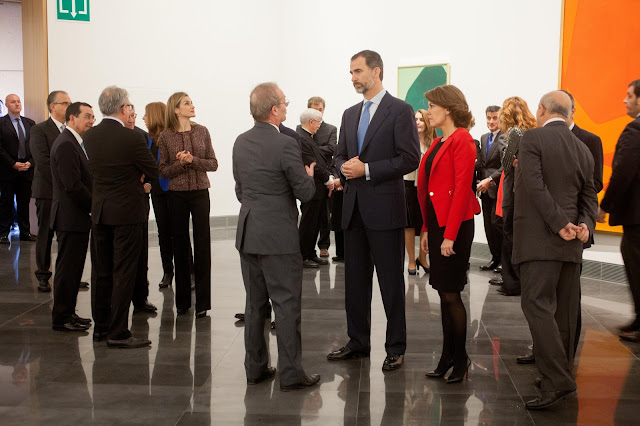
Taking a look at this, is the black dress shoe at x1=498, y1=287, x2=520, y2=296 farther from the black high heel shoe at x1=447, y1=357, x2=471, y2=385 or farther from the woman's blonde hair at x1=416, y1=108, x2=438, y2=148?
the black high heel shoe at x1=447, y1=357, x2=471, y2=385

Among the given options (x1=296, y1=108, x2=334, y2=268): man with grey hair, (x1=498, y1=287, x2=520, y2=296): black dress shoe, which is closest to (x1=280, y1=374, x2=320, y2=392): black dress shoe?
(x1=498, y1=287, x2=520, y2=296): black dress shoe

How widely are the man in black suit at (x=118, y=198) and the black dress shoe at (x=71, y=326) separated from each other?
15.8 inches

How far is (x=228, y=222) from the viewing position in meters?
12.0

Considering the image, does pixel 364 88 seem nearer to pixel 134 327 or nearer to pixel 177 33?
pixel 134 327

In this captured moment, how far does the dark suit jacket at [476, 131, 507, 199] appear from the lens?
7.18 metres

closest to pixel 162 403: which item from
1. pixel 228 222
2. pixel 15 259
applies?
pixel 15 259

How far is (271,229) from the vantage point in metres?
4.09

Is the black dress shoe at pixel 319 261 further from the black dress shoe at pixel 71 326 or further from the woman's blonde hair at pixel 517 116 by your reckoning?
the black dress shoe at pixel 71 326

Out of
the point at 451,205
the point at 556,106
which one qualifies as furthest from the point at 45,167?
the point at 556,106

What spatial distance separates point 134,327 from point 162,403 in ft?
5.79

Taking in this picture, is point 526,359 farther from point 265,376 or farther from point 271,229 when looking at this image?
point 271,229

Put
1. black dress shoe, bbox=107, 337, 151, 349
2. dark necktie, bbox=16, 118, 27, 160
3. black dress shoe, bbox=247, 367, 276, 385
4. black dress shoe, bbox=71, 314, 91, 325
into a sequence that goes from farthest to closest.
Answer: dark necktie, bbox=16, 118, 27, 160 → black dress shoe, bbox=71, 314, 91, 325 → black dress shoe, bbox=107, 337, 151, 349 → black dress shoe, bbox=247, 367, 276, 385

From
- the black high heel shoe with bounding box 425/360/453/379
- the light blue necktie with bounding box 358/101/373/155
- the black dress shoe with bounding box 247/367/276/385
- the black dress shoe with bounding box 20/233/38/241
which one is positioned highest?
the light blue necktie with bounding box 358/101/373/155

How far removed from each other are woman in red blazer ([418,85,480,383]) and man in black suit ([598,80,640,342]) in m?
1.54
